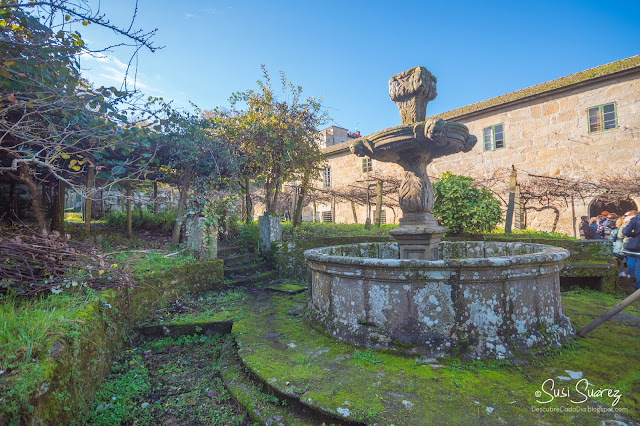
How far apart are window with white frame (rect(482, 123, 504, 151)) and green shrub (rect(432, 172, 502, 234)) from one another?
7198mm

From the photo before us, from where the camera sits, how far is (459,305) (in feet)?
10.3

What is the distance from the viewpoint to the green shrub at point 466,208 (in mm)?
7656

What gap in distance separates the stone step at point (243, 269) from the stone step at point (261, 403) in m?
4.03

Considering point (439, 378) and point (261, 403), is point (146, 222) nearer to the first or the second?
point (261, 403)

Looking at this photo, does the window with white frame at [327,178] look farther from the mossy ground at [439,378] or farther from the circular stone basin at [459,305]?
the circular stone basin at [459,305]

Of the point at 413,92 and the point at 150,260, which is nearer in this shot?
the point at 413,92

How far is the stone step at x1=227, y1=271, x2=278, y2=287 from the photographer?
689 centimetres

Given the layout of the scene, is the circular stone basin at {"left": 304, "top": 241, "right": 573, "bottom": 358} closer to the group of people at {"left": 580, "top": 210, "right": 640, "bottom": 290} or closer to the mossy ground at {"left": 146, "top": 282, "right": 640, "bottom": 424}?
the mossy ground at {"left": 146, "top": 282, "right": 640, "bottom": 424}

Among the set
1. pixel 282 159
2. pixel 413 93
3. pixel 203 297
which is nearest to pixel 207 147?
pixel 282 159

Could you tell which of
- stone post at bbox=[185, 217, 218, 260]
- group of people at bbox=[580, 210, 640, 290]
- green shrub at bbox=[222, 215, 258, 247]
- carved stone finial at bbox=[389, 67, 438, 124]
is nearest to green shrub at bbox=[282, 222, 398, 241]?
green shrub at bbox=[222, 215, 258, 247]

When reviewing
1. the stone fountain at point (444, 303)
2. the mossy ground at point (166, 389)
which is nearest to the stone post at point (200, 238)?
the mossy ground at point (166, 389)


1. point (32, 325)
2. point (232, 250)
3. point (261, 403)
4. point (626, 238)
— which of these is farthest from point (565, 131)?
point (32, 325)

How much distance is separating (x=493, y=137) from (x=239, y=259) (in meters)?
12.3

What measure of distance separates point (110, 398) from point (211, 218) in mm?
4101
